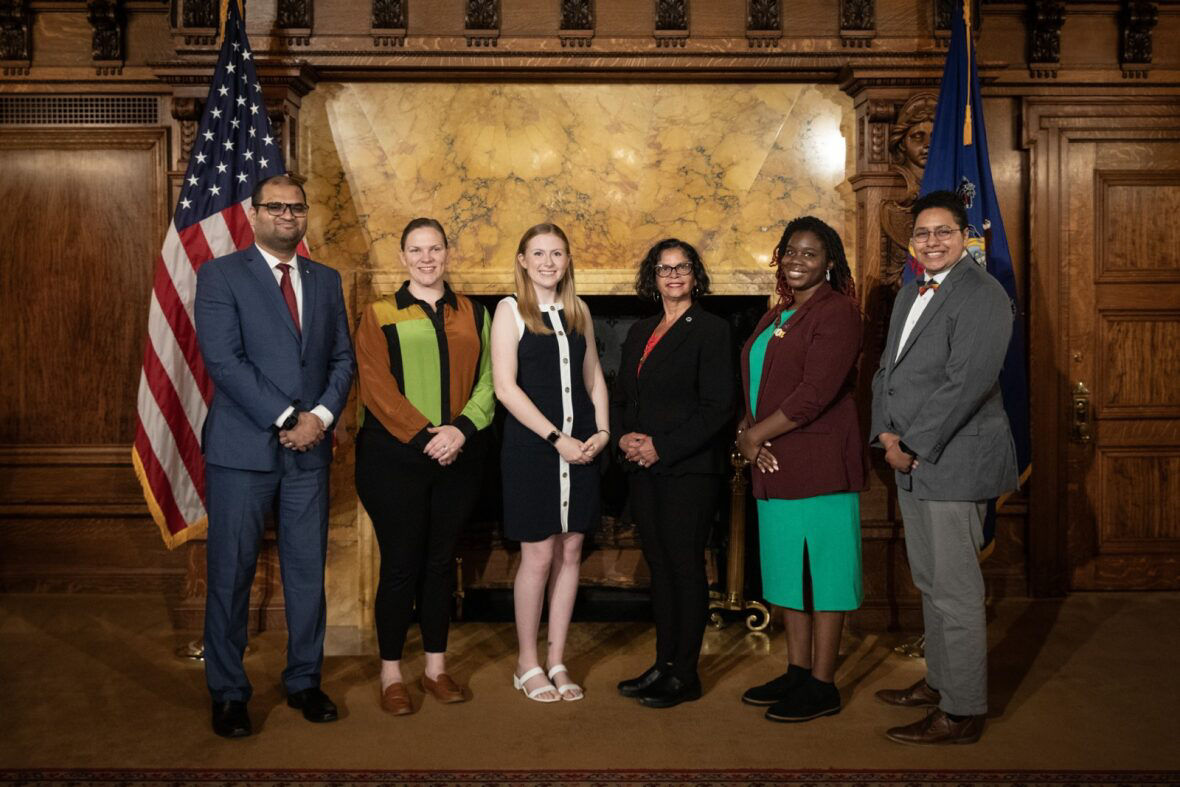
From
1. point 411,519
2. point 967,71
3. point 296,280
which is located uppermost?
point 967,71

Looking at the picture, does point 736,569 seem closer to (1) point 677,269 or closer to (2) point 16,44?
(1) point 677,269

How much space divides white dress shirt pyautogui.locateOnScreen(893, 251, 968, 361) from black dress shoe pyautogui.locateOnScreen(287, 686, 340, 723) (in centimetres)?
214

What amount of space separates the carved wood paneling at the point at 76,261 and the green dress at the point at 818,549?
3231mm

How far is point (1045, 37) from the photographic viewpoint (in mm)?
4633

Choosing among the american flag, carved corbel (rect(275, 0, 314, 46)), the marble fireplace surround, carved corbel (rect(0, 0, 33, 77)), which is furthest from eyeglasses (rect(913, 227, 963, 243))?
carved corbel (rect(0, 0, 33, 77))

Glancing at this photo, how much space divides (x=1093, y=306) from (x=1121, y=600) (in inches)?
55.8

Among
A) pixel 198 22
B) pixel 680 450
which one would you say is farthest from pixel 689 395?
pixel 198 22

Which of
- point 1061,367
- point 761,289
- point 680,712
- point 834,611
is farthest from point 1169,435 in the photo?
point 680,712

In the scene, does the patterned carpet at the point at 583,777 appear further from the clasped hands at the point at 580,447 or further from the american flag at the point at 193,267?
the american flag at the point at 193,267

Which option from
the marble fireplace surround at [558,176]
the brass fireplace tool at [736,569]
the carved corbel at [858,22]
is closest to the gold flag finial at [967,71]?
the carved corbel at [858,22]

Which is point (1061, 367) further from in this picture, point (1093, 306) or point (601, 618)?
point (601, 618)

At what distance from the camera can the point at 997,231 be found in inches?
161

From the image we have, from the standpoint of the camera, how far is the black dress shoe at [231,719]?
3.03 meters

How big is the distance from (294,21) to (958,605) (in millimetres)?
3529
